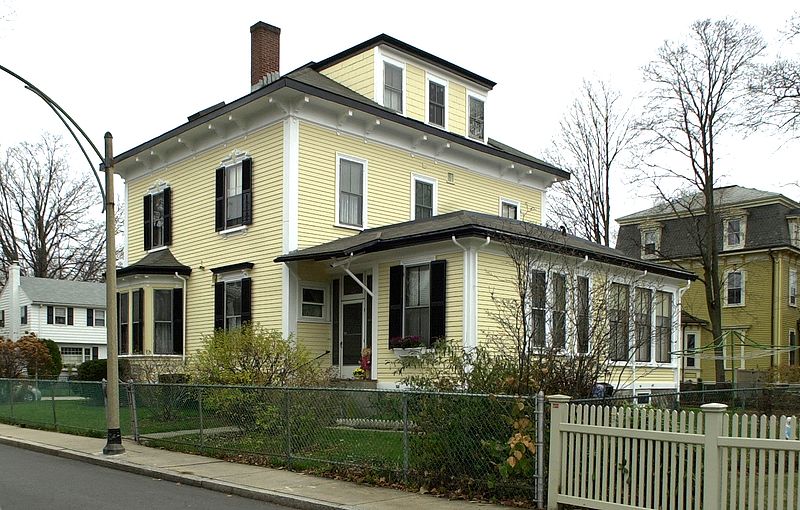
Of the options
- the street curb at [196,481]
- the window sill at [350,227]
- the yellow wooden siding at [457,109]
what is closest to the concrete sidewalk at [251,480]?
the street curb at [196,481]

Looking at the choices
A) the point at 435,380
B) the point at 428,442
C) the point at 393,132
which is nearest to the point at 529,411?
the point at 428,442

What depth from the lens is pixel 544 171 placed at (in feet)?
84.4

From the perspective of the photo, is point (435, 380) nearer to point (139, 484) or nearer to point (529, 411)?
point (529, 411)

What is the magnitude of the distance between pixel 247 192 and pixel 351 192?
2.77 meters

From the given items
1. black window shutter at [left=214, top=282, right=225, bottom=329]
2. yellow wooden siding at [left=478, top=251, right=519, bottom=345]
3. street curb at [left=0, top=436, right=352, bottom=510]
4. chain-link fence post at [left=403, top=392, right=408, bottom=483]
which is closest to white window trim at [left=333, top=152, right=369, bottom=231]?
black window shutter at [left=214, top=282, right=225, bottom=329]

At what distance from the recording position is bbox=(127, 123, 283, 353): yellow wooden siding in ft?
63.6

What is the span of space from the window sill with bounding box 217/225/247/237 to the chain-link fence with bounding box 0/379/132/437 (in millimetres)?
5537

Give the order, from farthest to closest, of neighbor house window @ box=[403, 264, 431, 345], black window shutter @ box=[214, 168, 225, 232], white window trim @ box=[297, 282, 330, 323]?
black window shutter @ box=[214, 168, 225, 232]
white window trim @ box=[297, 282, 330, 323]
neighbor house window @ box=[403, 264, 431, 345]

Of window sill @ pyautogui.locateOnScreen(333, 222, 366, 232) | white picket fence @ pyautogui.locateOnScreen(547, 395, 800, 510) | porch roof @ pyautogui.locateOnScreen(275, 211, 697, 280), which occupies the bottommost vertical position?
white picket fence @ pyautogui.locateOnScreen(547, 395, 800, 510)

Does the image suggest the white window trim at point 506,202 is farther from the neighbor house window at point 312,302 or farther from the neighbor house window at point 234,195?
the neighbor house window at point 234,195

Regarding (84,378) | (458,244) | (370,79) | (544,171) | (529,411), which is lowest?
(84,378)

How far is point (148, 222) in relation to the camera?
2456cm

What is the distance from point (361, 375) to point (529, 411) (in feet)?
31.7

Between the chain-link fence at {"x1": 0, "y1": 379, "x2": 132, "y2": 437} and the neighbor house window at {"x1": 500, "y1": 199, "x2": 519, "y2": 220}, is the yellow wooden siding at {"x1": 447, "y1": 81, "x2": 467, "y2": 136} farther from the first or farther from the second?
the chain-link fence at {"x1": 0, "y1": 379, "x2": 132, "y2": 437}
